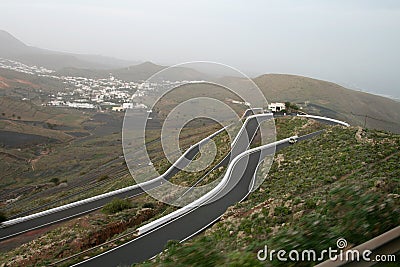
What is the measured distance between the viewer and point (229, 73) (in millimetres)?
9477

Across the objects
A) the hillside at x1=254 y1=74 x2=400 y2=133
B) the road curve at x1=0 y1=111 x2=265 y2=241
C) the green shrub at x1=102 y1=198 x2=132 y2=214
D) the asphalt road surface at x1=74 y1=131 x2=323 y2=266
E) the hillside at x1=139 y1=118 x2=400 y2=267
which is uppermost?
the hillside at x1=254 y1=74 x2=400 y2=133

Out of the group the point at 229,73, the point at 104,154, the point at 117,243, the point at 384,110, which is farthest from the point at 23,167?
the point at 384,110

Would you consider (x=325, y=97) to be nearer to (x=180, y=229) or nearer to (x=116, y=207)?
(x=116, y=207)

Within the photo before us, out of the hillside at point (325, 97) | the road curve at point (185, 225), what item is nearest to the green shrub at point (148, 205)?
the road curve at point (185, 225)

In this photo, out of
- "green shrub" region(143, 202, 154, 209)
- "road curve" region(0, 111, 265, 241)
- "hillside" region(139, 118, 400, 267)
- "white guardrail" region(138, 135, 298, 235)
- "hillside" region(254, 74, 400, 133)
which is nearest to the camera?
"hillside" region(139, 118, 400, 267)

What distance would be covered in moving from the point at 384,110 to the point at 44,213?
113195 mm

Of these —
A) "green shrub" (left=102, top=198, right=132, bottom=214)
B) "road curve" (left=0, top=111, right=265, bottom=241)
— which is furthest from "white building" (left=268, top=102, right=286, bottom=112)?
"green shrub" (left=102, top=198, right=132, bottom=214)

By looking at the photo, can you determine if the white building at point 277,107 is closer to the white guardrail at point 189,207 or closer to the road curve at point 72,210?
the road curve at point 72,210

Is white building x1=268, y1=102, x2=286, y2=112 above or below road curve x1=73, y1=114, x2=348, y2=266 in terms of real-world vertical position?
above

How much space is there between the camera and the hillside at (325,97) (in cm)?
9938

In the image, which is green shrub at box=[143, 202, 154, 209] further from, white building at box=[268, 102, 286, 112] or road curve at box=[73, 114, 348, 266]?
white building at box=[268, 102, 286, 112]

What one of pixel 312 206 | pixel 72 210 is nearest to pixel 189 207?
pixel 312 206

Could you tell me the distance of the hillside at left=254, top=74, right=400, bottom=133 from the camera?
9938 cm

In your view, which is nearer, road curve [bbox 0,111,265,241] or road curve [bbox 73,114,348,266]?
road curve [bbox 73,114,348,266]
